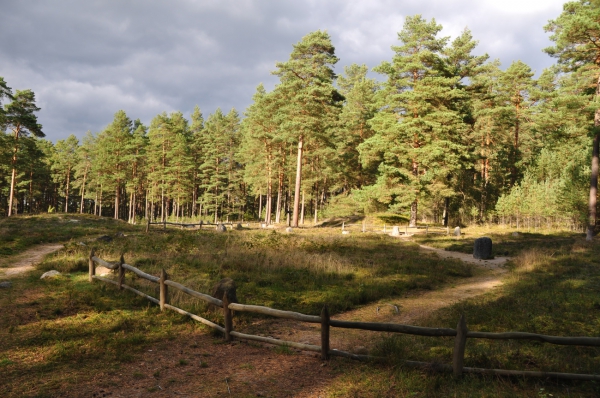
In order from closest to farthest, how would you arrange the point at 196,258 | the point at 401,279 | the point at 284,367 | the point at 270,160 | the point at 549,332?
the point at 284,367
the point at 549,332
the point at 401,279
the point at 196,258
the point at 270,160

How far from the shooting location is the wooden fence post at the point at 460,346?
16.2 ft

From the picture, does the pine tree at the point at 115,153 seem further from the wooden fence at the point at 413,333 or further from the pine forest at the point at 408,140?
the wooden fence at the point at 413,333

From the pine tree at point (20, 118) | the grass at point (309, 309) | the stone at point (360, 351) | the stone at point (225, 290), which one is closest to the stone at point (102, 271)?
the grass at point (309, 309)

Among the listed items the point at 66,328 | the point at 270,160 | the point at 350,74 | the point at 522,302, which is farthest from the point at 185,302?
the point at 350,74

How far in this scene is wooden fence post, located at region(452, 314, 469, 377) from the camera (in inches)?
195

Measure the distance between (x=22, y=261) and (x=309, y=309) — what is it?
13.4 meters

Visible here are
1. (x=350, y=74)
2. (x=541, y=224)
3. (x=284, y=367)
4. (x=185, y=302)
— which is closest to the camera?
(x=284, y=367)

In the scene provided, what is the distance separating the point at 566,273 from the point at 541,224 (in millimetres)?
31349

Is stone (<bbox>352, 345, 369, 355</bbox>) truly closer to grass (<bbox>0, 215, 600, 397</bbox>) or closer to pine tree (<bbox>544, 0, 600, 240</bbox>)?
grass (<bbox>0, 215, 600, 397</bbox>)

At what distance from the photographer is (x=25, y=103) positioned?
1645 inches

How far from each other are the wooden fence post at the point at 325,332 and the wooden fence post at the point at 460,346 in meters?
2.09

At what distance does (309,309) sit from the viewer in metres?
9.41

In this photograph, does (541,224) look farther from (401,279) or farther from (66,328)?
(66,328)

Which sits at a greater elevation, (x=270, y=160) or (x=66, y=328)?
(x=270, y=160)
